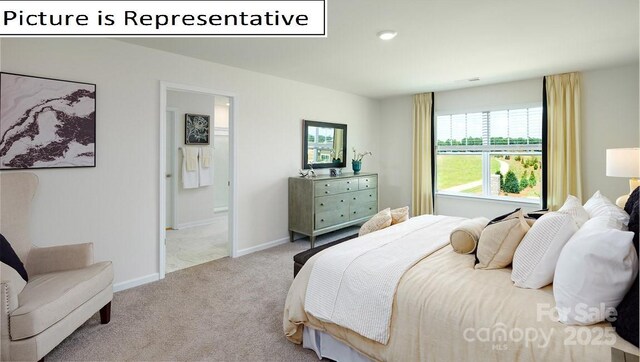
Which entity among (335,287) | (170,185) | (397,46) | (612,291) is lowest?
(335,287)

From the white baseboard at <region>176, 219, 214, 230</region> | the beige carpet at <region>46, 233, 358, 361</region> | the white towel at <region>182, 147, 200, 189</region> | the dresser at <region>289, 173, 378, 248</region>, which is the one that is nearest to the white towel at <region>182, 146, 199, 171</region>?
the white towel at <region>182, 147, 200, 189</region>

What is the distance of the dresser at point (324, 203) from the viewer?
424cm

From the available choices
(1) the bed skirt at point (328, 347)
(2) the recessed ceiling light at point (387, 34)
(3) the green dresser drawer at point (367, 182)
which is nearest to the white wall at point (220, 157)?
(3) the green dresser drawer at point (367, 182)

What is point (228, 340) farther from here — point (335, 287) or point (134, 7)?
point (134, 7)

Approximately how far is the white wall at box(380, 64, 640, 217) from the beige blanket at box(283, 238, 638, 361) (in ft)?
11.2

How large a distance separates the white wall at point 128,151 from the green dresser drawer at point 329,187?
2.17ft

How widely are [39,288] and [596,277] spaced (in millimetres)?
2912

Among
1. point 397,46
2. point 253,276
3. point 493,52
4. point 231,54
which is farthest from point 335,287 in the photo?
point 493,52

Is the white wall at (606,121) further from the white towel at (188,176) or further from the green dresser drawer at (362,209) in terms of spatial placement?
the white towel at (188,176)

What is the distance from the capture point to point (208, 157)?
5836 mm

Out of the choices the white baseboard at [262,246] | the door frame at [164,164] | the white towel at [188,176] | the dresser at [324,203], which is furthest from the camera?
the white towel at [188,176]

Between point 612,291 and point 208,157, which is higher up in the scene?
point 208,157

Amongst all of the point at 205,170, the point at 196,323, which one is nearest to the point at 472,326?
the point at 196,323

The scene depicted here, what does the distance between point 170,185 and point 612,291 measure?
5.64m
